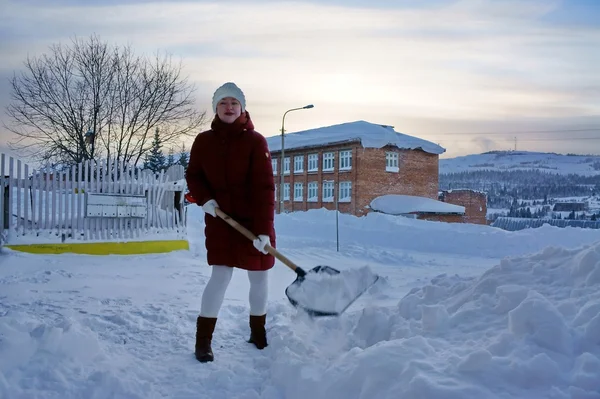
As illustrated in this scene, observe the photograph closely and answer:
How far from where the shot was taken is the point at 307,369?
127 inches

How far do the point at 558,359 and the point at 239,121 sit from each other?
2.73m

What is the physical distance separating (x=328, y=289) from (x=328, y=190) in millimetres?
35975

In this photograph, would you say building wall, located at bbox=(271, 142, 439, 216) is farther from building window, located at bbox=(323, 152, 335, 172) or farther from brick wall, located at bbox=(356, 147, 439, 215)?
building window, located at bbox=(323, 152, 335, 172)

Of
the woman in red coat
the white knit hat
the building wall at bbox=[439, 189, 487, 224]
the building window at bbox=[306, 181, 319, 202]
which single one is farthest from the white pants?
Answer: the building wall at bbox=[439, 189, 487, 224]

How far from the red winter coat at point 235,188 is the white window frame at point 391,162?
1373 inches

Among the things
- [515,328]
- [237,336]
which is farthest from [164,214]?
[515,328]

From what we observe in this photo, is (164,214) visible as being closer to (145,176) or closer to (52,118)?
(145,176)

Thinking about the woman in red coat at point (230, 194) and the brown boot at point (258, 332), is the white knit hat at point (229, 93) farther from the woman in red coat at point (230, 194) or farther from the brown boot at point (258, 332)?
the brown boot at point (258, 332)

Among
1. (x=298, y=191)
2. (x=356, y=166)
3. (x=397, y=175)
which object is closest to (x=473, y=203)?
(x=397, y=175)

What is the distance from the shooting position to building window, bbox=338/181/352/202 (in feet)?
124

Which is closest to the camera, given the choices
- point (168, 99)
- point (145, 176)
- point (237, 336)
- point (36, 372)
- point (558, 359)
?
point (558, 359)

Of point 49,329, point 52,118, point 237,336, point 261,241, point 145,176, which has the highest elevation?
point 52,118

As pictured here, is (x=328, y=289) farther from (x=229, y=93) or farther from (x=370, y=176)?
(x=370, y=176)

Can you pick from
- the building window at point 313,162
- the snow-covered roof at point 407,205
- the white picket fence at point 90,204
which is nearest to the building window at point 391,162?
the snow-covered roof at point 407,205
